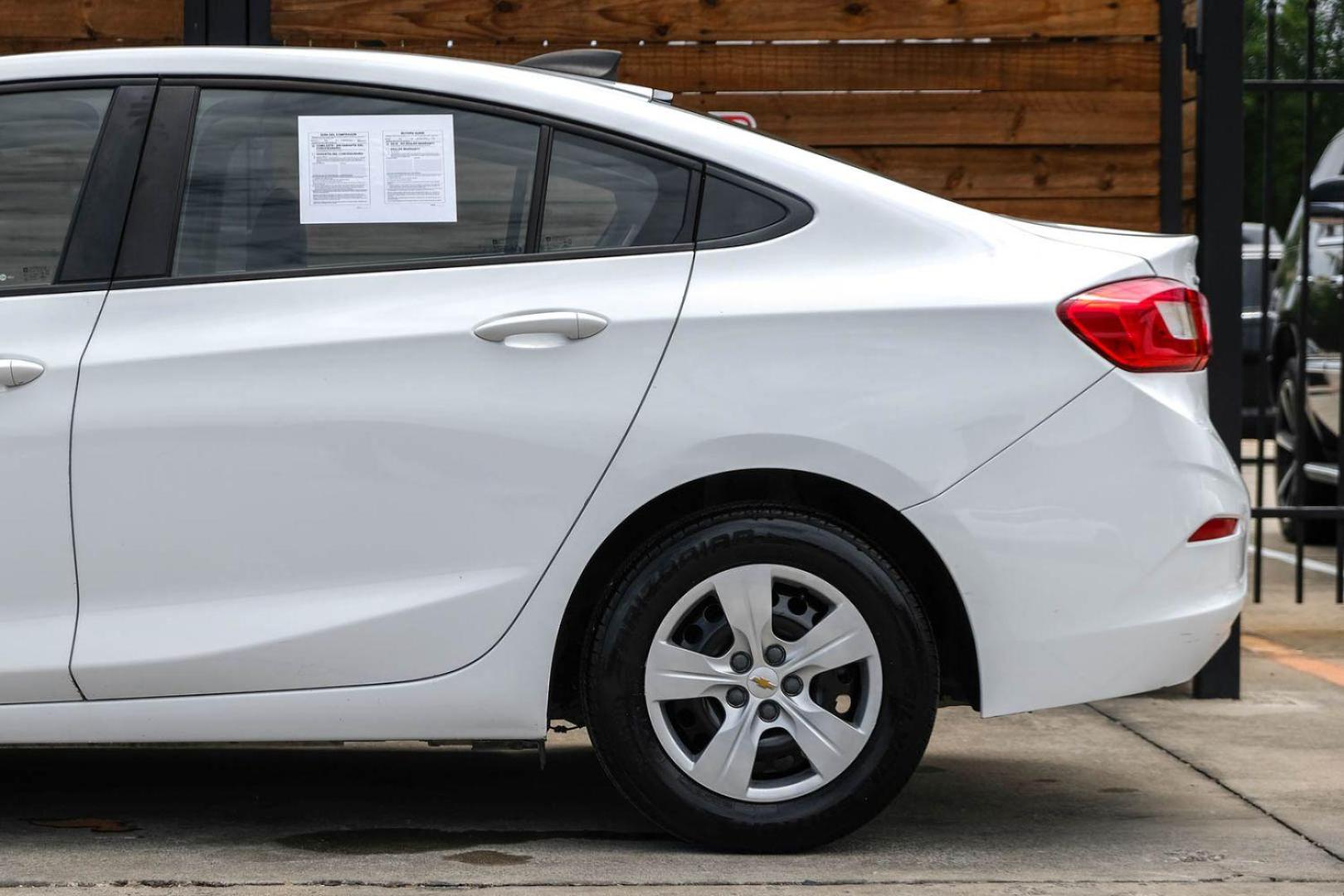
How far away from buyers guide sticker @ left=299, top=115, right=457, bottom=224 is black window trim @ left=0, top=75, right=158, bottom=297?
377 millimetres

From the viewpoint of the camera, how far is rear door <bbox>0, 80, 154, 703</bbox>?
3641 mm

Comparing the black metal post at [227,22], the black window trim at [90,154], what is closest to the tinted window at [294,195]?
the black window trim at [90,154]

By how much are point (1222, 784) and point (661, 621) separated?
175cm

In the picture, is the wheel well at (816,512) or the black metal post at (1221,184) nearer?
the wheel well at (816,512)

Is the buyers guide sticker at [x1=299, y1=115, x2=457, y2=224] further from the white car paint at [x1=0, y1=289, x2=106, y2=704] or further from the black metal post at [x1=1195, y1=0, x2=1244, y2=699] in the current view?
the black metal post at [x1=1195, y1=0, x2=1244, y2=699]


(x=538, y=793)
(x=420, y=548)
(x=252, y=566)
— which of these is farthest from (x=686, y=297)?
(x=538, y=793)

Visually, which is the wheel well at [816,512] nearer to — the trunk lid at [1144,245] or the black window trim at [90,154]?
the trunk lid at [1144,245]

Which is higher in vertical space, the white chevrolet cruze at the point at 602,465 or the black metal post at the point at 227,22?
the black metal post at the point at 227,22

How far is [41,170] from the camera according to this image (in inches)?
152

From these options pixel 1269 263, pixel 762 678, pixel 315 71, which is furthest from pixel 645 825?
pixel 1269 263

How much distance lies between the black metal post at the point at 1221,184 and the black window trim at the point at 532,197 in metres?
2.44

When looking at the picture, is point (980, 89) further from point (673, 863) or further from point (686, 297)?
point (673, 863)

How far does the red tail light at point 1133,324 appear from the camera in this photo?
372cm

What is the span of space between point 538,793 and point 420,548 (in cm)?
108
